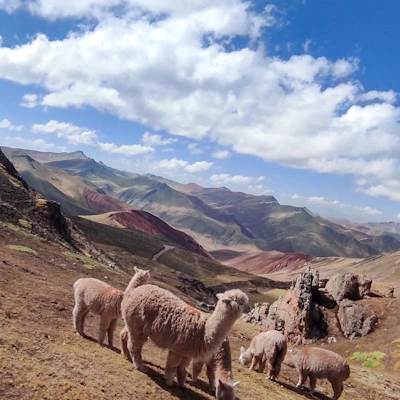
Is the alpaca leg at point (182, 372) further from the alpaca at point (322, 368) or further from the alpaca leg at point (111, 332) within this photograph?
the alpaca at point (322, 368)

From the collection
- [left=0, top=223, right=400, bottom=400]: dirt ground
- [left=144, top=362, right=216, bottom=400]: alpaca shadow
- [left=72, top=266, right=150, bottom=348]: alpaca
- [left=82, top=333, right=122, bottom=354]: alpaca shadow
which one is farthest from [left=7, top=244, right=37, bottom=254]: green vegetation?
[left=144, top=362, right=216, bottom=400]: alpaca shadow

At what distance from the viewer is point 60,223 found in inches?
1706

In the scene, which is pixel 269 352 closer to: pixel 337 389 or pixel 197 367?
pixel 337 389

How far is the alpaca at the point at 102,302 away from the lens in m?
12.1

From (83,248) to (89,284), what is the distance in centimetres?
3554

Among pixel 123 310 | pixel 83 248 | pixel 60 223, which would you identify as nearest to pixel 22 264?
pixel 123 310

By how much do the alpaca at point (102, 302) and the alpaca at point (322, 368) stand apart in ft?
28.8

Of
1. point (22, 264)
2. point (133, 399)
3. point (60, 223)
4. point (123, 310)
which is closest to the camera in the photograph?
point (133, 399)

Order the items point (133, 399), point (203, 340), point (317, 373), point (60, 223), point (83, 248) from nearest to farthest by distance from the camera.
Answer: point (133, 399) < point (203, 340) < point (317, 373) < point (60, 223) < point (83, 248)

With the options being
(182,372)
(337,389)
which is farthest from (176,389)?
(337,389)

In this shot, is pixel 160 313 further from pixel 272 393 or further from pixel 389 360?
pixel 389 360

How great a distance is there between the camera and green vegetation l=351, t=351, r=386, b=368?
2919 cm

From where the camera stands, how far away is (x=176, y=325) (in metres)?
10.2

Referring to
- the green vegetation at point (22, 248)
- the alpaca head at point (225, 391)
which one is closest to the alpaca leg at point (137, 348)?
the alpaca head at point (225, 391)
